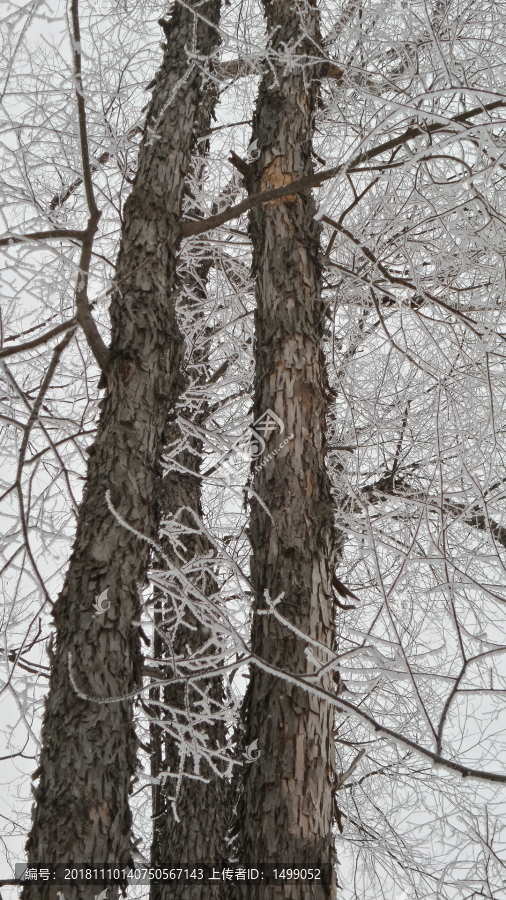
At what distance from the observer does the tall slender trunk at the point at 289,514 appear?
1.92m

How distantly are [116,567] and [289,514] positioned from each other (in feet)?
2.16

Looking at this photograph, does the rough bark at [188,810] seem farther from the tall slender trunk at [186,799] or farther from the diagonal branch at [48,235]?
the diagonal branch at [48,235]

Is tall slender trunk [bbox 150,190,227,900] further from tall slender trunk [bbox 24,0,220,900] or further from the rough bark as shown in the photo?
tall slender trunk [bbox 24,0,220,900]

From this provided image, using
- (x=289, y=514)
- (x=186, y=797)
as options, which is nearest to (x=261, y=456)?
(x=289, y=514)

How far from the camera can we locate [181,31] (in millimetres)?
3389

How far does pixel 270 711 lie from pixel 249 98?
3.25 meters

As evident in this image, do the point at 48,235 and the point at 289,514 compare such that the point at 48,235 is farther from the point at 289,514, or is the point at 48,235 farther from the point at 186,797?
the point at 186,797

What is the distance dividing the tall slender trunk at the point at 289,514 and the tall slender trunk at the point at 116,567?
1.30ft

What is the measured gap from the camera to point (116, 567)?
193 centimetres

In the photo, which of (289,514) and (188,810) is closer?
(289,514)

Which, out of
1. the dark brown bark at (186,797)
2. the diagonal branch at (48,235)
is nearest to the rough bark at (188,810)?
the dark brown bark at (186,797)

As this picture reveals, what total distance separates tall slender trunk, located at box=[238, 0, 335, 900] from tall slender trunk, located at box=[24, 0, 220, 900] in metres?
0.40

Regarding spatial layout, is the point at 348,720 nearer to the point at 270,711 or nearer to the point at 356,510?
the point at 356,510

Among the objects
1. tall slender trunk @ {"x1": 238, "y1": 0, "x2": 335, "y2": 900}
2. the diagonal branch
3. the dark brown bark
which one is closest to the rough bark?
the dark brown bark
